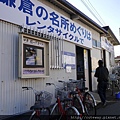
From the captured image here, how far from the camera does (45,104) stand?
Answer: 4.09m

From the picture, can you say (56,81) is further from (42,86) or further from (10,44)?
(10,44)

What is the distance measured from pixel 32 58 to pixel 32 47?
360 mm

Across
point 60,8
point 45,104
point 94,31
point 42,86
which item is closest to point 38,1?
point 60,8

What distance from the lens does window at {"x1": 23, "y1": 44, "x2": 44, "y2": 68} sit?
5293mm

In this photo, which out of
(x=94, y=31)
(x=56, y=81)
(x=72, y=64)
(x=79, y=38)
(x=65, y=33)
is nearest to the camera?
(x=56, y=81)

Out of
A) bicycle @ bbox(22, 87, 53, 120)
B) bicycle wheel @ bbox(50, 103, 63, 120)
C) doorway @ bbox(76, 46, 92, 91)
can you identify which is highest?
doorway @ bbox(76, 46, 92, 91)

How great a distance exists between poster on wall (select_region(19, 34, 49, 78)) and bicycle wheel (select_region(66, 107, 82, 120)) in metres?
1.80

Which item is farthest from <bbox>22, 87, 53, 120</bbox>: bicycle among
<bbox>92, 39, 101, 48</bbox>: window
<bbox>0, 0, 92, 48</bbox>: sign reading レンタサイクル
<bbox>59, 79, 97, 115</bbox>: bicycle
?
<bbox>92, 39, 101, 48</bbox>: window

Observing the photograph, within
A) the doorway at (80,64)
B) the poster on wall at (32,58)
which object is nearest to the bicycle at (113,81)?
the doorway at (80,64)

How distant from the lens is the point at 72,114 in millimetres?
3992

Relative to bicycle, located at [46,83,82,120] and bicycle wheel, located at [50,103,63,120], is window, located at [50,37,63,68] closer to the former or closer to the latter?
bicycle, located at [46,83,82,120]

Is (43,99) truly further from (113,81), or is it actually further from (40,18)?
(113,81)

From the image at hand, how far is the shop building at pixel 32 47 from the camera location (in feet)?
16.0

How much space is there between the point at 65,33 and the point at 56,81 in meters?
2.26
